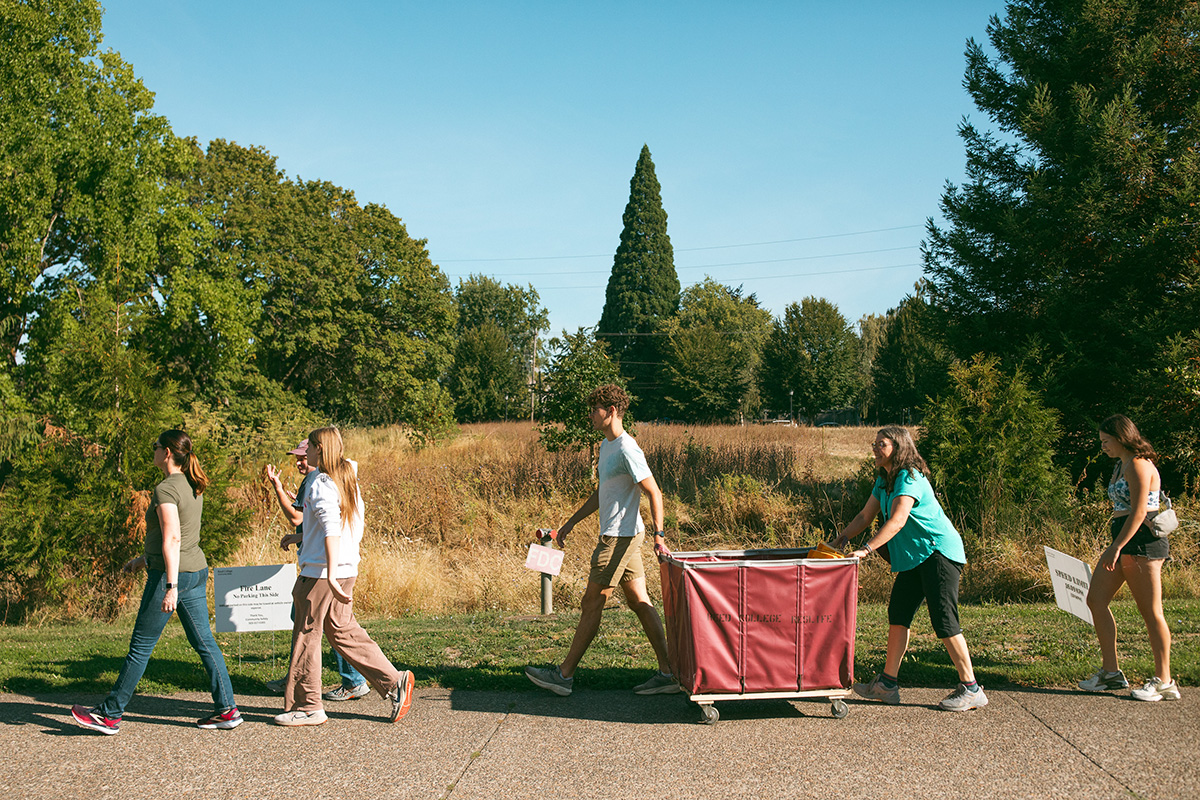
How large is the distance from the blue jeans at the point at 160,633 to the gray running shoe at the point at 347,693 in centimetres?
75

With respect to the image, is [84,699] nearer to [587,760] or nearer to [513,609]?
[587,760]

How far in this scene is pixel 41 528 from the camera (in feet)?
33.4

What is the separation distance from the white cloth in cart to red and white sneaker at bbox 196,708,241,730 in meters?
2.58

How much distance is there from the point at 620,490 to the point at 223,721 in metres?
2.89

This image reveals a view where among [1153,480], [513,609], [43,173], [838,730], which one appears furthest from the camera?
[43,173]

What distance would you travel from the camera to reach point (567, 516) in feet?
48.2

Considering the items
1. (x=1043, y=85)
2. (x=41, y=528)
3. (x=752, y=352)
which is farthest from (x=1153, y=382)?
(x=752, y=352)

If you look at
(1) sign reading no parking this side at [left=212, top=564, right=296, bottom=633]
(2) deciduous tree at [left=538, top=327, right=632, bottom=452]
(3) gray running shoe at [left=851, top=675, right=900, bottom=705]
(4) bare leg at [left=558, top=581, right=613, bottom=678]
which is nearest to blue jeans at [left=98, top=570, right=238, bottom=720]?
(1) sign reading no parking this side at [left=212, top=564, right=296, bottom=633]

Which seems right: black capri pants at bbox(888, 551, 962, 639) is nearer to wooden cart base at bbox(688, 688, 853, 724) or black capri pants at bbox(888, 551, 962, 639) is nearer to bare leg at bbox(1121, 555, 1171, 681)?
wooden cart base at bbox(688, 688, 853, 724)

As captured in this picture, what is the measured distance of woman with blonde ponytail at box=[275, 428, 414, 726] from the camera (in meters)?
5.19

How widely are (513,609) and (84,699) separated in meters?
4.99

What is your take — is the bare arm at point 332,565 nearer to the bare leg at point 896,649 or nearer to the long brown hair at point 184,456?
the long brown hair at point 184,456

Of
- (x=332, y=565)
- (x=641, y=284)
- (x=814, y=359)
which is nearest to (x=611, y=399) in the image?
(x=332, y=565)

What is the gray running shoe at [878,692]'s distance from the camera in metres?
5.46
